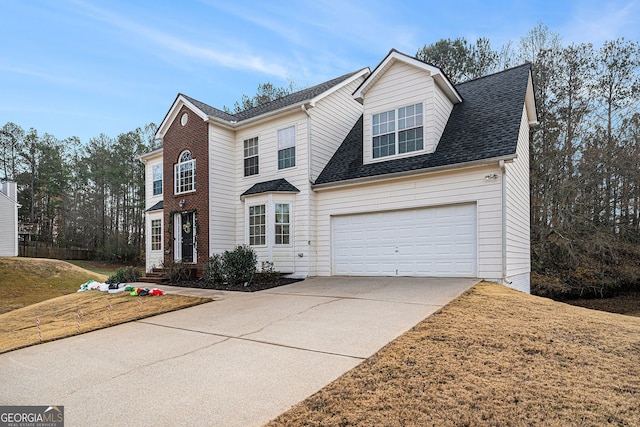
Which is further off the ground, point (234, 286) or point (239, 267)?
point (239, 267)

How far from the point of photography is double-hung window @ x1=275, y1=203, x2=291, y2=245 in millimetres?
13062

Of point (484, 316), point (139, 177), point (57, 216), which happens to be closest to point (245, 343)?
point (484, 316)

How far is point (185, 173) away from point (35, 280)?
10.7m

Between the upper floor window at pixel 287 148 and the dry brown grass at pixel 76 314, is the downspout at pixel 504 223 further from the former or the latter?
the dry brown grass at pixel 76 314

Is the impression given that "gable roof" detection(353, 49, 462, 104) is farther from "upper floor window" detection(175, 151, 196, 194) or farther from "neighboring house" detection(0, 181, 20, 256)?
"neighboring house" detection(0, 181, 20, 256)

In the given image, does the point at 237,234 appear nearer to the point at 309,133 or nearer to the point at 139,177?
the point at 309,133

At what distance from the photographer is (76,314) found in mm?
8664

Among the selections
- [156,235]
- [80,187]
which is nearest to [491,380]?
[156,235]

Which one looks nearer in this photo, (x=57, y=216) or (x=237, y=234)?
(x=237, y=234)

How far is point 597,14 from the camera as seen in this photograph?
1228cm

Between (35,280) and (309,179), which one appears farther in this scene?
(35,280)

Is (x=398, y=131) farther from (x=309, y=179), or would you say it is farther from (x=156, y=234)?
(x=156, y=234)

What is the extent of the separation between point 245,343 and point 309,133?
9064 mm

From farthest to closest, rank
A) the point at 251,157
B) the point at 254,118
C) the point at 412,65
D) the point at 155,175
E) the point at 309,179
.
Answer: the point at 155,175 < the point at 251,157 < the point at 254,118 < the point at 309,179 < the point at 412,65
